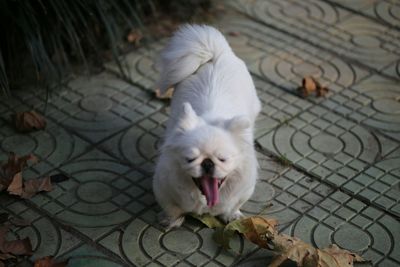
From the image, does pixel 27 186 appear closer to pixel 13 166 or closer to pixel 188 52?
pixel 13 166

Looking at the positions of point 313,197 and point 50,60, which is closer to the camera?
point 313,197

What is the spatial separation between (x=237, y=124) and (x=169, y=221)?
0.78 metres

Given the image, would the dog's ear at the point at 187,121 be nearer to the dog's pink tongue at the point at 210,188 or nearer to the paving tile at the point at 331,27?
the dog's pink tongue at the point at 210,188

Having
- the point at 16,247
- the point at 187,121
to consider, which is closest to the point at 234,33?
the point at 187,121

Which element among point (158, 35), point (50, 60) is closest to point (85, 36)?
point (50, 60)

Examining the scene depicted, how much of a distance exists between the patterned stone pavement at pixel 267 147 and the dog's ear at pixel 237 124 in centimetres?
69

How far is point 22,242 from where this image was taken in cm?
367

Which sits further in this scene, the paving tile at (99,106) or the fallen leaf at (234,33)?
the fallen leaf at (234,33)

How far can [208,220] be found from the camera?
3.83 metres

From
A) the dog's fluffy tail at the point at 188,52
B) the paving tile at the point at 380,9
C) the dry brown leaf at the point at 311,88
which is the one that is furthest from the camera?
the paving tile at the point at 380,9

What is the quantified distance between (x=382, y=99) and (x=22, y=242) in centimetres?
255

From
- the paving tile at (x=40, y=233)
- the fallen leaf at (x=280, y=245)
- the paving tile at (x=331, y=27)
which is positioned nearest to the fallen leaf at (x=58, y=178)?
the paving tile at (x=40, y=233)

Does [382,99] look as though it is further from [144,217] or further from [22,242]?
[22,242]

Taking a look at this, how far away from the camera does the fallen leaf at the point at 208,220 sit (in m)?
3.82
